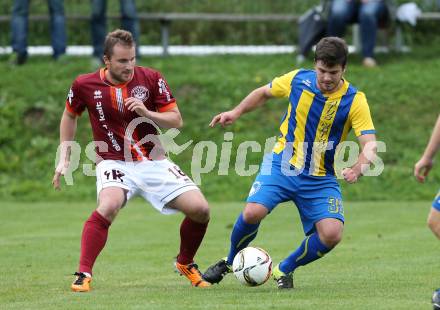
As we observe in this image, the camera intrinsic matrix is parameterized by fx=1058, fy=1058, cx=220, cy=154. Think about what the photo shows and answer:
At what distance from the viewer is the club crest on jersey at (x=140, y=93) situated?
8633 mm

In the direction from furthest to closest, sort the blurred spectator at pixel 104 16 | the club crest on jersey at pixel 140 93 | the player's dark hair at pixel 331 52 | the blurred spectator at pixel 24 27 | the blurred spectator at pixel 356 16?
the blurred spectator at pixel 24 27
the blurred spectator at pixel 356 16
the blurred spectator at pixel 104 16
the club crest on jersey at pixel 140 93
the player's dark hair at pixel 331 52

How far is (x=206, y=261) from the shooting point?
1062cm

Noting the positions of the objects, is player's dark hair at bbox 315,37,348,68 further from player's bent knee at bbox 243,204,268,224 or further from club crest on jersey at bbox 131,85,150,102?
club crest on jersey at bbox 131,85,150,102

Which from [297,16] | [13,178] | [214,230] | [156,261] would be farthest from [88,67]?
[156,261]

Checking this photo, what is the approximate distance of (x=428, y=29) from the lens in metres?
22.2

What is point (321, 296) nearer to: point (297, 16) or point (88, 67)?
point (88, 67)

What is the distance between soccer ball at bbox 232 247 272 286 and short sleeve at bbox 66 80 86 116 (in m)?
1.80

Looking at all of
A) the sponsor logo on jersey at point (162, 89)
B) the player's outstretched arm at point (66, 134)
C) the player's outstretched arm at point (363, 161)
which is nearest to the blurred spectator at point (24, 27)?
the player's outstretched arm at point (66, 134)

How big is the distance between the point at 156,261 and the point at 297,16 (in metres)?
11.7

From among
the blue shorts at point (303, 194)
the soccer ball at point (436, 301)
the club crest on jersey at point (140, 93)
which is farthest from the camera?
the club crest on jersey at point (140, 93)

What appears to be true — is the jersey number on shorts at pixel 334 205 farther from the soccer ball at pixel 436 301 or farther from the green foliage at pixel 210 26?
the green foliage at pixel 210 26

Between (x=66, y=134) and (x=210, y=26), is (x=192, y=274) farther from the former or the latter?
(x=210, y=26)

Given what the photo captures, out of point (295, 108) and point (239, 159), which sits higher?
point (295, 108)

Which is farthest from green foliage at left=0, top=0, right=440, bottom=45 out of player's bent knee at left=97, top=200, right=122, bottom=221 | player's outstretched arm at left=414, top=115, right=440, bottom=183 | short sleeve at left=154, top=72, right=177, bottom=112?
player's outstretched arm at left=414, top=115, right=440, bottom=183
